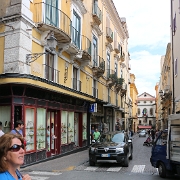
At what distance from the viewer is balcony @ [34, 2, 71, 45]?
14.7 m

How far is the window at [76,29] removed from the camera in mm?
19766

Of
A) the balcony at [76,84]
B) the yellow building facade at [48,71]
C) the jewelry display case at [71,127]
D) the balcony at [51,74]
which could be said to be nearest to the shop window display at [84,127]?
the yellow building facade at [48,71]

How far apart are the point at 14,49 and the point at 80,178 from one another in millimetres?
6385

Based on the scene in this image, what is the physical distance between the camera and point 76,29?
2086 cm

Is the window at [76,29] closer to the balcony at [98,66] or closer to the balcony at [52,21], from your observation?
the balcony at [52,21]

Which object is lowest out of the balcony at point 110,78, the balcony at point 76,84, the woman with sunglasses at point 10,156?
the woman with sunglasses at point 10,156

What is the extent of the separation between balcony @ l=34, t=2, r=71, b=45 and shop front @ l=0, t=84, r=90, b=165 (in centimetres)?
313

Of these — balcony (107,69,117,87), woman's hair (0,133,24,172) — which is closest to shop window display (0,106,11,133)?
woman's hair (0,133,24,172)

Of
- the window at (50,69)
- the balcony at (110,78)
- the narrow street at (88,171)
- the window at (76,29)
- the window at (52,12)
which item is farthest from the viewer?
the balcony at (110,78)

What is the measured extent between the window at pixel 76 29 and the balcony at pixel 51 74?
3.29 meters

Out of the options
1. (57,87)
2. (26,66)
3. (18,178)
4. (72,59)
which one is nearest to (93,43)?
(72,59)

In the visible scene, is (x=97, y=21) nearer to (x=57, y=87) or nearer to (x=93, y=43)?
(x=93, y=43)

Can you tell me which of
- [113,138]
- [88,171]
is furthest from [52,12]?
[88,171]

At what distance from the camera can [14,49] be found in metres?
13.3
